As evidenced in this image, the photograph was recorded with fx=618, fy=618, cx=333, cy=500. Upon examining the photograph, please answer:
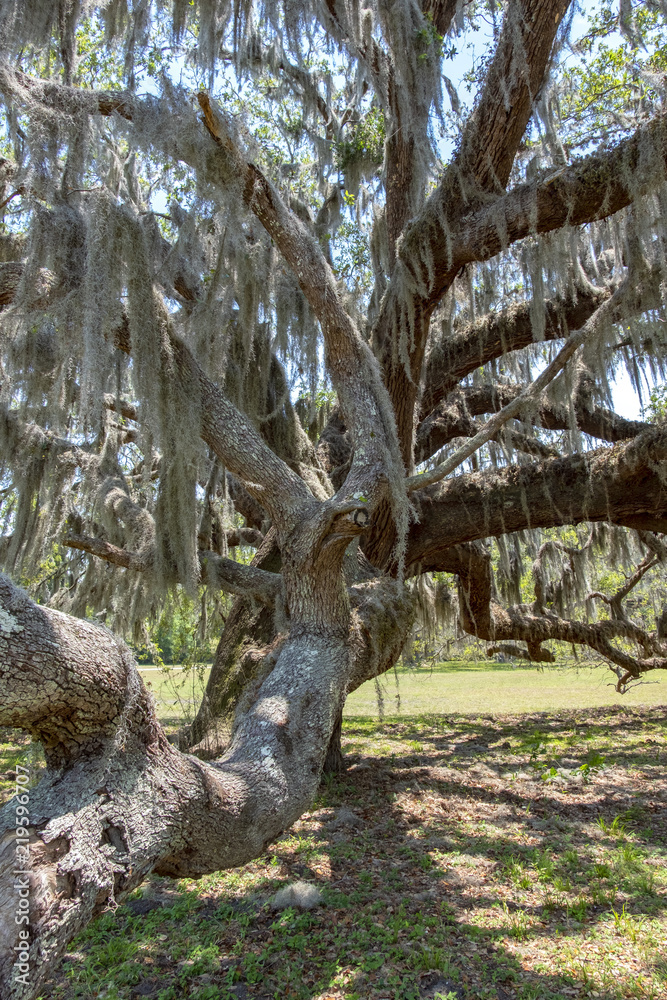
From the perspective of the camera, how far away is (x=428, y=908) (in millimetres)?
2846

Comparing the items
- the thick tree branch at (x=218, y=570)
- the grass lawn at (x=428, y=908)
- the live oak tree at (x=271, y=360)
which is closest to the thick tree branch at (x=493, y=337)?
the live oak tree at (x=271, y=360)

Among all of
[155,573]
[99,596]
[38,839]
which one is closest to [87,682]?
[38,839]

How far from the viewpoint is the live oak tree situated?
1.72 meters

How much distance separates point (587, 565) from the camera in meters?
8.45

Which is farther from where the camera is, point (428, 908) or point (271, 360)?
point (271, 360)

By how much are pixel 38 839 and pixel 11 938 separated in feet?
0.65

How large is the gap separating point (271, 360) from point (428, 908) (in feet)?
12.1

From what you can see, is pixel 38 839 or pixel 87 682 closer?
pixel 38 839

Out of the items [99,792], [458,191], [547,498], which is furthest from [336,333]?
[99,792]

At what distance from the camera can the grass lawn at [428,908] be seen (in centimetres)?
228

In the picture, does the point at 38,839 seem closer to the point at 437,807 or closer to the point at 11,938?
the point at 11,938

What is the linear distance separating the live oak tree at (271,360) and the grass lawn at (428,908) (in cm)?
78

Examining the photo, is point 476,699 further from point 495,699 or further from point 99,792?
point 99,792

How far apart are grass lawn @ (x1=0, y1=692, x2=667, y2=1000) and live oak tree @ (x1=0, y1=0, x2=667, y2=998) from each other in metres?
0.78
